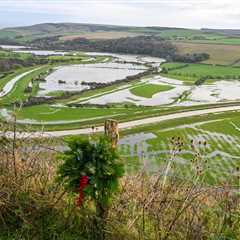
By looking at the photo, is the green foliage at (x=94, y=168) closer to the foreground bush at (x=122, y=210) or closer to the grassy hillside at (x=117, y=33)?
the foreground bush at (x=122, y=210)

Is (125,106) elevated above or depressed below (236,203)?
below

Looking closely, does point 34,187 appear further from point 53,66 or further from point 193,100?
point 53,66

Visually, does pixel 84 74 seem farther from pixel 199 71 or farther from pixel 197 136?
pixel 197 136

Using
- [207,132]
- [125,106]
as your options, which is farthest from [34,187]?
[125,106]

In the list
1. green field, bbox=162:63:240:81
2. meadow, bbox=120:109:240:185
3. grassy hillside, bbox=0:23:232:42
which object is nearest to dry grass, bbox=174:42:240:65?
green field, bbox=162:63:240:81

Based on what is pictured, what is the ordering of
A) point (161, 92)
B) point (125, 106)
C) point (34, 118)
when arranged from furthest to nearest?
point (161, 92)
point (125, 106)
point (34, 118)

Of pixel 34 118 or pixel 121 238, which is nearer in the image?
pixel 121 238

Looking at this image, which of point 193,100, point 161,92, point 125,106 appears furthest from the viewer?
point 161,92
